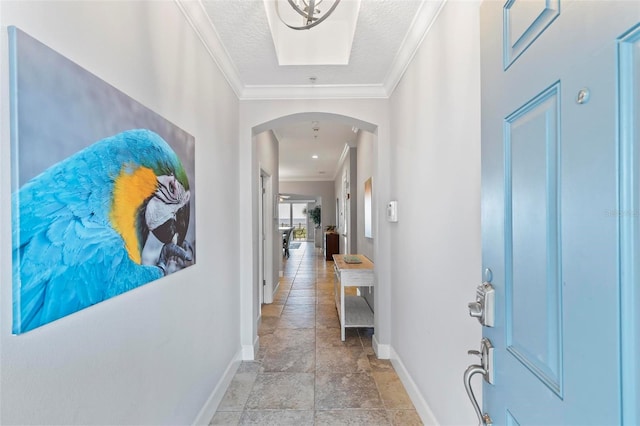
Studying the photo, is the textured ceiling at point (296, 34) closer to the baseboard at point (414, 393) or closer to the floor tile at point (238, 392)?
the baseboard at point (414, 393)

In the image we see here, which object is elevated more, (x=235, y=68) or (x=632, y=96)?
(x=235, y=68)

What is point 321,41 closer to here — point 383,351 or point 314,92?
point 314,92

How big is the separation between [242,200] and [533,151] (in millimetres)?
2528

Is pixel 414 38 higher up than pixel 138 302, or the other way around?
pixel 414 38

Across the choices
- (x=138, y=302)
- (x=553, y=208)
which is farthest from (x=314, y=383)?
(x=553, y=208)

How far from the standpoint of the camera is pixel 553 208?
58 cm

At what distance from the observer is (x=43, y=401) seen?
787 mm

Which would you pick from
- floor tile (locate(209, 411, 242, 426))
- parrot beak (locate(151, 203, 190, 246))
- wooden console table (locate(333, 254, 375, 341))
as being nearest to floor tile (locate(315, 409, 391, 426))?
floor tile (locate(209, 411, 242, 426))

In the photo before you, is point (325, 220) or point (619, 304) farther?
point (325, 220)

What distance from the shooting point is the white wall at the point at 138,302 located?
0.74 meters

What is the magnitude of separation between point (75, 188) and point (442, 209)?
5.28ft

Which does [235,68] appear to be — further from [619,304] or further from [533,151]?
[619,304]

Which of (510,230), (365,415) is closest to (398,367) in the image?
(365,415)

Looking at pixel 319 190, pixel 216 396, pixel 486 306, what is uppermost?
pixel 319 190
